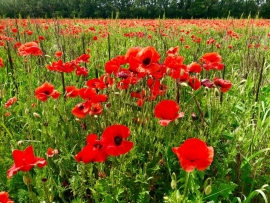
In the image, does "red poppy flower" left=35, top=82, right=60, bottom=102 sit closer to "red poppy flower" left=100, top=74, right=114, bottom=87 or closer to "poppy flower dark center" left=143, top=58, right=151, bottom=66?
"red poppy flower" left=100, top=74, right=114, bottom=87

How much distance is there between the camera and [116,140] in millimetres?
1190

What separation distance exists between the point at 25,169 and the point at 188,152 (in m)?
0.60

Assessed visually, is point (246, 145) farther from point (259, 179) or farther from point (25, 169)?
point (25, 169)

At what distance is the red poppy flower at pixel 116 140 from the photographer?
3.70ft

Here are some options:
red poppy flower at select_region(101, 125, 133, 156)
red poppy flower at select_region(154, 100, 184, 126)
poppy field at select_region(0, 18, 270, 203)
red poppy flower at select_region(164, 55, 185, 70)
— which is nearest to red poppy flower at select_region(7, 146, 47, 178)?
poppy field at select_region(0, 18, 270, 203)

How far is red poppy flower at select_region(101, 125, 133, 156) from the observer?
3.70 feet

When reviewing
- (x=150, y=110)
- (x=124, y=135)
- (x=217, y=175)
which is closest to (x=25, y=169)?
(x=124, y=135)

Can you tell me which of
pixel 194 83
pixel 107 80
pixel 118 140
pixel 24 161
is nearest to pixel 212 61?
pixel 194 83

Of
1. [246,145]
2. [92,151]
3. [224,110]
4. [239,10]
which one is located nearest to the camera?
[92,151]

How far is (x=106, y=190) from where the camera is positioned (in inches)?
53.6

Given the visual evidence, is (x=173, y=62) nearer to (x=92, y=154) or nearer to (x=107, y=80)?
(x=107, y=80)

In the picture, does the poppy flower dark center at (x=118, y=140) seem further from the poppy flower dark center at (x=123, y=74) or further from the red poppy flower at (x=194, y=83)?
the red poppy flower at (x=194, y=83)

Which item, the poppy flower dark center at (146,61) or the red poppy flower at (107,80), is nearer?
the poppy flower dark center at (146,61)

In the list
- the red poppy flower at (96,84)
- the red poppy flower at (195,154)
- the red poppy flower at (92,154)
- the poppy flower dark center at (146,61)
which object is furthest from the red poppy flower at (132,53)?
the red poppy flower at (195,154)
